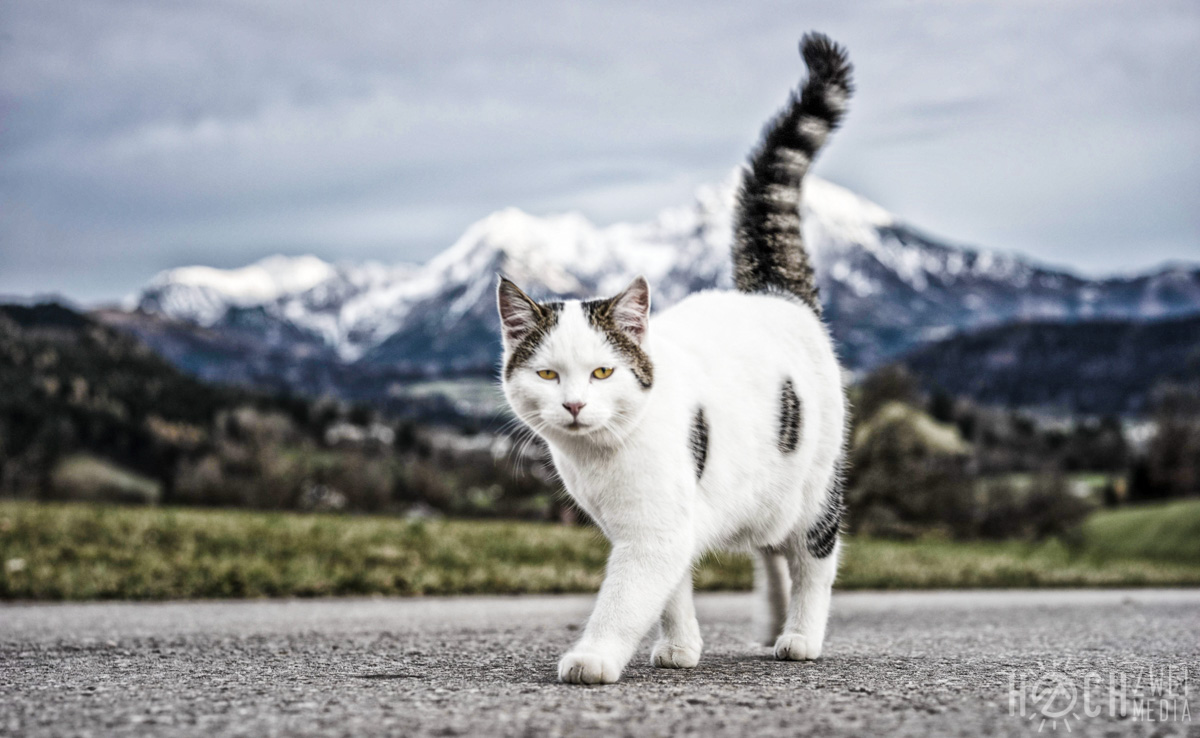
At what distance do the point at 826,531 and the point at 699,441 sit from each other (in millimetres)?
1122

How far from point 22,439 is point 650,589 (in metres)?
27.0

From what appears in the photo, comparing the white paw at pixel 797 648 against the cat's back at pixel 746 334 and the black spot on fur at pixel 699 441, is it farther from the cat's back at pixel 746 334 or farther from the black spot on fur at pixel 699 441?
the cat's back at pixel 746 334

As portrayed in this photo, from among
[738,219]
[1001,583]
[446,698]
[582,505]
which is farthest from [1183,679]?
[1001,583]

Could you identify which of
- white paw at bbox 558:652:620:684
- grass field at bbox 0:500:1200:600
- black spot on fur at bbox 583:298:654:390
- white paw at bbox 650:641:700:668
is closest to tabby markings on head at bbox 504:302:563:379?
black spot on fur at bbox 583:298:654:390

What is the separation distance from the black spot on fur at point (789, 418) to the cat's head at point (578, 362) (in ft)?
2.56

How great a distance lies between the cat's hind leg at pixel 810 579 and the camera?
14.8ft

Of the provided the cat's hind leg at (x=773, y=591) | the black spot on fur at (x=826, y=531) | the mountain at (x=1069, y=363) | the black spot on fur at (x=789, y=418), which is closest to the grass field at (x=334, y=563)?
the cat's hind leg at (x=773, y=591)

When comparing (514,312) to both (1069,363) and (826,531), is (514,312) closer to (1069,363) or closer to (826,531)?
(826,531)

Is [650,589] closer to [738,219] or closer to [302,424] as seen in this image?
[738,219]

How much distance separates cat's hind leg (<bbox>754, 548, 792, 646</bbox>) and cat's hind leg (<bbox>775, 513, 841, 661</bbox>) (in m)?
0.23

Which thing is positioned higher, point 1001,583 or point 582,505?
point 582,505

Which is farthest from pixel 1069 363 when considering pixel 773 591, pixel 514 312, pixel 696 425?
pixel 514 312

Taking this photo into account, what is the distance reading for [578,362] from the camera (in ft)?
12.9

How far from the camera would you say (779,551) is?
483cm
